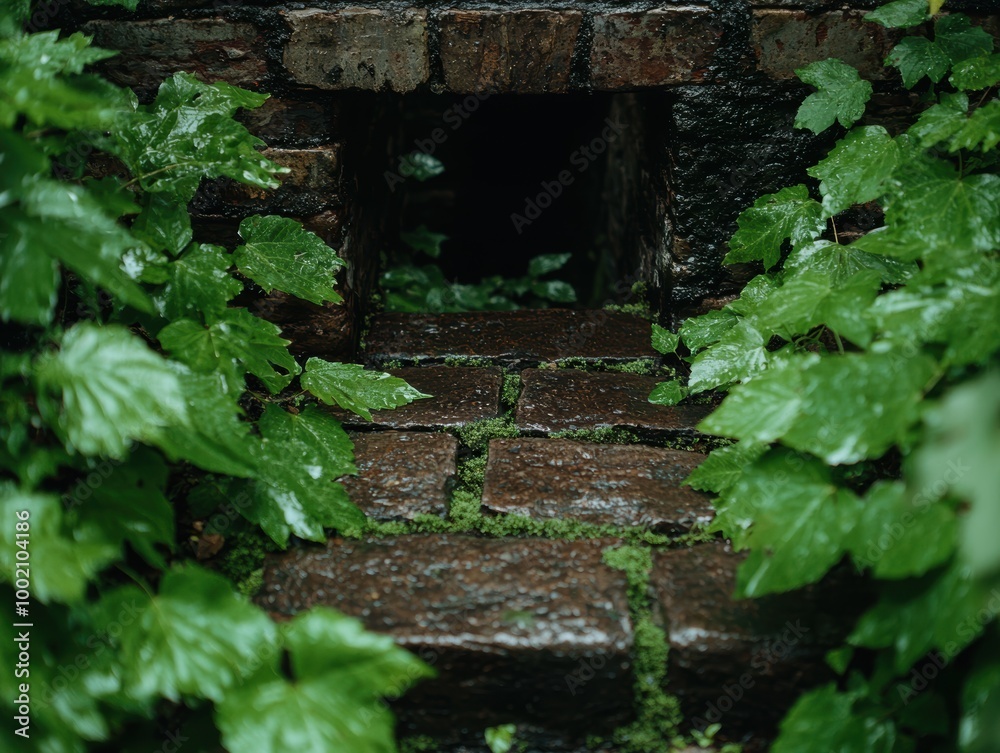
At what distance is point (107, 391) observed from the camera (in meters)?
1.02

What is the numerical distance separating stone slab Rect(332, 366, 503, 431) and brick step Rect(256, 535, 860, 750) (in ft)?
1.58

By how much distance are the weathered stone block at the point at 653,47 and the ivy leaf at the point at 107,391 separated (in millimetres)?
1204

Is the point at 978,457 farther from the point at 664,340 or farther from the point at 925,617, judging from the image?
the point at 664,340

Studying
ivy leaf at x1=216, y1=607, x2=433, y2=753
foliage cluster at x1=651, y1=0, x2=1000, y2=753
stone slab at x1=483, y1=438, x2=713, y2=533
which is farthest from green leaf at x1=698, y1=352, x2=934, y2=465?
ivy leaf at x1=216, y1=607, x2=433, y2=753

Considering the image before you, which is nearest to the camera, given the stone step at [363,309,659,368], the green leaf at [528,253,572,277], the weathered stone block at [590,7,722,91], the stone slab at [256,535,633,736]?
the stone slab at [256,535,633,736]

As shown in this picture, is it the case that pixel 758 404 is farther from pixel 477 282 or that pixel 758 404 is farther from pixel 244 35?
pixel 477 282

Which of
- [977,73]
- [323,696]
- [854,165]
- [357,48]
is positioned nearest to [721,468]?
[854,165]

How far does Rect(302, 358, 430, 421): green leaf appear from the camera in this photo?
1.55m

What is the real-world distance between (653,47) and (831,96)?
1.32 feet

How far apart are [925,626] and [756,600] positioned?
0.95ft

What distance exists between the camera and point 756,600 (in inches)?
49.0

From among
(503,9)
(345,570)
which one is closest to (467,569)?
(345,570)

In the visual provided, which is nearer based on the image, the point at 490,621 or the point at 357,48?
the point at 490,621

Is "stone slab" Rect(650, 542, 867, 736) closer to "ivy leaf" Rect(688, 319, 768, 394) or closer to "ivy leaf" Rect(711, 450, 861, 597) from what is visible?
"ivy leaf" Rect(711, 450, 861, 597)
